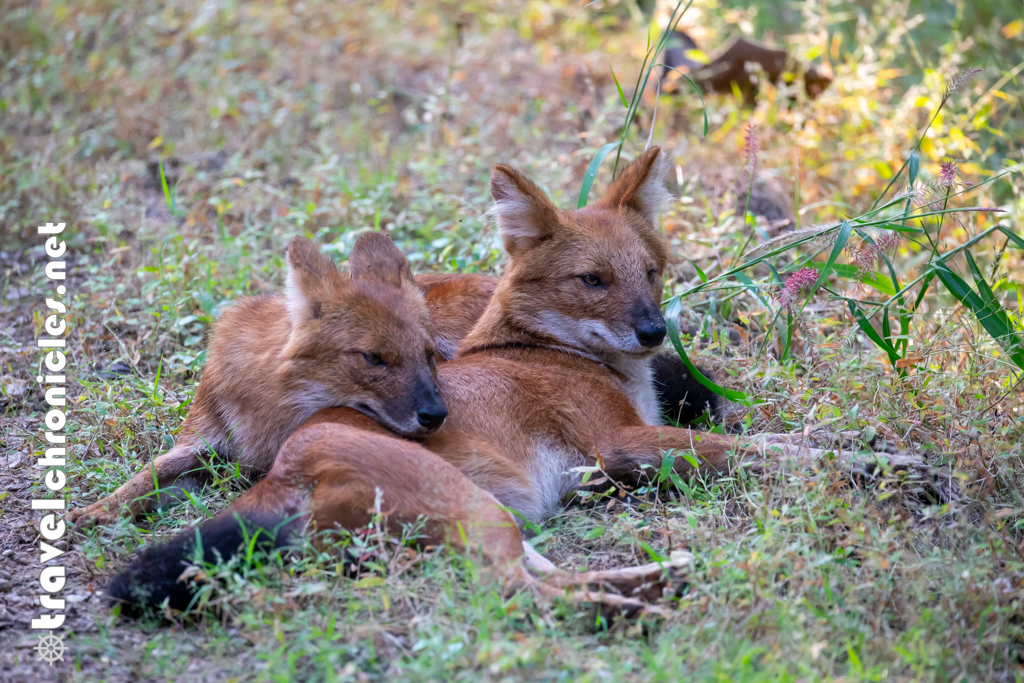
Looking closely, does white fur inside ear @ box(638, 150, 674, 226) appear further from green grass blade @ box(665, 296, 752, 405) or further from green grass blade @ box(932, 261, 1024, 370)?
green grass blade @ box(932, 261, 1024, 370)

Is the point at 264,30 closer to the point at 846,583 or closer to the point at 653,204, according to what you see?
the point at 653,204

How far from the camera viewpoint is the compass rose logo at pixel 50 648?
3.21 m

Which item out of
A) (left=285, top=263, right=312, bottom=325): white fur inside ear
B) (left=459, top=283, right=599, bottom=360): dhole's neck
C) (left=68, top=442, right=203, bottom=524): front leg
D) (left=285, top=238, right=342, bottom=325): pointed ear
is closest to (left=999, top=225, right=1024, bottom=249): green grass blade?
(left=459, top=283, right=599, bottom=360): dhole's neck

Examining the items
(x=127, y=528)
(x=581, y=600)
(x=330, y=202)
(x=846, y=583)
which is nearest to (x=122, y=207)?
(x=330, y=202)

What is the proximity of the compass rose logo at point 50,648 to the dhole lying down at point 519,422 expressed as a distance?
264mm

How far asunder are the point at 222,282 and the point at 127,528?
2.55m

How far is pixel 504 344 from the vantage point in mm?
4738

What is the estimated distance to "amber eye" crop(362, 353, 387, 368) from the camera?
393 cm

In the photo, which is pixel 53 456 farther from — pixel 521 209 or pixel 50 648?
pixel 521 209

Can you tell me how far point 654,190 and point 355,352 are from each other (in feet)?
6.98

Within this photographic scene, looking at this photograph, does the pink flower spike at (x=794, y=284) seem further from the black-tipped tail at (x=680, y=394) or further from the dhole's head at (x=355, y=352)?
the dhole's head at (x=355, y=352)

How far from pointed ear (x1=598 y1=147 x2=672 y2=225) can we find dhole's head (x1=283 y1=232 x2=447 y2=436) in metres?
1.66

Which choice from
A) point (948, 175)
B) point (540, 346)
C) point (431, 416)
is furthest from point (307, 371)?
point (948, 175)

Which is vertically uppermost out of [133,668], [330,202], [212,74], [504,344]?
[212,74]
